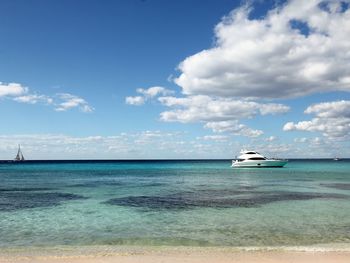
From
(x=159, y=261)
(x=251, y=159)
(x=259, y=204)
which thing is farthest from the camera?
(x=251, y=159)

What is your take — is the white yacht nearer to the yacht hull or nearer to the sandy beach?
the yacht hull

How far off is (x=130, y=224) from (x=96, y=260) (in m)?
8.71

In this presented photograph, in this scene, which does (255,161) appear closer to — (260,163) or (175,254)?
(260,163)

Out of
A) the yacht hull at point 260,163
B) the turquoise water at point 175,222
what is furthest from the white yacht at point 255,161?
the turquoise water at point 175,222

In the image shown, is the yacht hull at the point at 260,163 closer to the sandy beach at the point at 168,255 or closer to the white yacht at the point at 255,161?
the white yacht at the point at 255,161

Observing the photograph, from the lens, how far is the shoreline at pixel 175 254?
14.8m

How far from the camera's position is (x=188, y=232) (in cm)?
2092

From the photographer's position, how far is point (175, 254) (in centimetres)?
1593

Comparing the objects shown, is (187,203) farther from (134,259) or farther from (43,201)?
(134,259)

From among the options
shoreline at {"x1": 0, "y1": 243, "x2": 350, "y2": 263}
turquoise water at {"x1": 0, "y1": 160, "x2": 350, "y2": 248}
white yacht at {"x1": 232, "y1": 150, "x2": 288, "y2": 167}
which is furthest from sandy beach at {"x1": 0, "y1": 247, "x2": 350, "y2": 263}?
white yacht at {"x1": 232, "y1": 150, "x2": 288, "y2": 167}

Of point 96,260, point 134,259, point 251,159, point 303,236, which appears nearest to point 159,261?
point 134,259

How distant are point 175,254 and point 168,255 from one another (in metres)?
0.37

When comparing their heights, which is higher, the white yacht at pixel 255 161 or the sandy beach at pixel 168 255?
the white yacht at pixel 255 161

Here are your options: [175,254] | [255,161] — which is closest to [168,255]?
[175,254]
